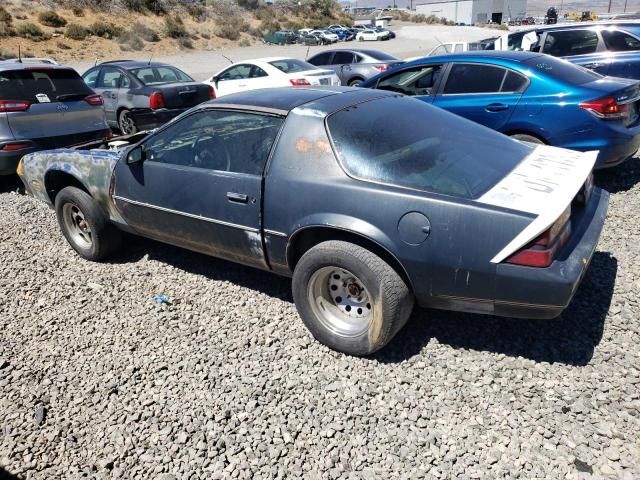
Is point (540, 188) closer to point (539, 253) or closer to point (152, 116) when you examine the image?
point (539, 253)

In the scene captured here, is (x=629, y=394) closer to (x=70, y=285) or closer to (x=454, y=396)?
(x=454, y=396)

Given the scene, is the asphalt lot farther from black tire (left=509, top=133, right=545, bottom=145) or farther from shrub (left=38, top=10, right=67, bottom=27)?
black tire (left=509, top=133, right=545, bottom=145)

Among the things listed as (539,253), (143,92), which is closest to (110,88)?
(143,92)

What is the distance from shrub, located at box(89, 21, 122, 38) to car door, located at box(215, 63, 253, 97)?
3163 cm

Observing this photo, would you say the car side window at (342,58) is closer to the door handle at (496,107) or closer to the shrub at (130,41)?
the door handle at (496,107)

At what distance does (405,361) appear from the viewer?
309 centimetres

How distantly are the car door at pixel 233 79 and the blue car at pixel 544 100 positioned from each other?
599cm

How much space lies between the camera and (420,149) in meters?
3.17

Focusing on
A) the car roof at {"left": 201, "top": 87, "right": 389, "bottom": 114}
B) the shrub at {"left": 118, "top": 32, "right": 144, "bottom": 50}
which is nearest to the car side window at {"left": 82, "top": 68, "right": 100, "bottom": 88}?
the car roof at {"left": 201, "top": 87, "right": 389, "bottom": 114}

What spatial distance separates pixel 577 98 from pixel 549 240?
10.3 feet

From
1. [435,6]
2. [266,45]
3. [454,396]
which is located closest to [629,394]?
[454,396]

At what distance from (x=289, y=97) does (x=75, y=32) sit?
39.2 m

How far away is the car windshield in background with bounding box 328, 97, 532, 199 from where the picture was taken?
292 centimetres

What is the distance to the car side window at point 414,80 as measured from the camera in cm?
630
